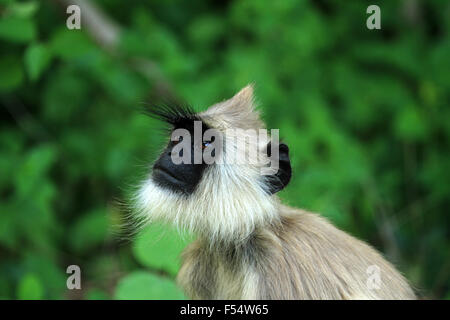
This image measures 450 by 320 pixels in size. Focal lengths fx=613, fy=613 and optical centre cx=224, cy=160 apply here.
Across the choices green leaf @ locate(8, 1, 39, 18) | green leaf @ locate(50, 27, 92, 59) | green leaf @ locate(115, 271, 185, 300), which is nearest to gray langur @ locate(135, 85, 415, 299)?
green leaf @ locate(115, 271, 185, 300)

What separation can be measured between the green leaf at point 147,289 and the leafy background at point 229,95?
1.96 meters

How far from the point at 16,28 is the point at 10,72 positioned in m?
0.70

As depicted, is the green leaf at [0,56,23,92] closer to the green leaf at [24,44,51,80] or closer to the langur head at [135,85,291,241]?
the green leaf at [24,44,51,80]

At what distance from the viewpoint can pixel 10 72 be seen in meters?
4.76

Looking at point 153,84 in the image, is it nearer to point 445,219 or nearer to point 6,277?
point 6,277

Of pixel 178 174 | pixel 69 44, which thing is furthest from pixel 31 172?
pixel 178 174

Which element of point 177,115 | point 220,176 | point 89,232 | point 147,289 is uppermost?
point 177,115

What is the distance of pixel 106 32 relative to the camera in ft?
19.0

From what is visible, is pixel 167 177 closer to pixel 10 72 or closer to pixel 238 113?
pixel 238 113

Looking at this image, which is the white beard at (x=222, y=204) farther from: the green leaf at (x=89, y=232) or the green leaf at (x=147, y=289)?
the green leaf at (x=89, y=232)

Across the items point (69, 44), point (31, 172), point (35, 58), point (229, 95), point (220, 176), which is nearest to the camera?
point (220, 176)

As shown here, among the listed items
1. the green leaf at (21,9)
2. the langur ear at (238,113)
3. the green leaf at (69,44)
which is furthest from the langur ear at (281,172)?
the green leaf at (69,44)

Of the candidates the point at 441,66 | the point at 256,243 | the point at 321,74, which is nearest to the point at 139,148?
the point at 321,74

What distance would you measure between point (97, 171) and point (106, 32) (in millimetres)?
1317
